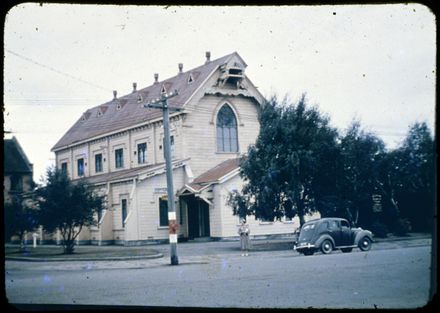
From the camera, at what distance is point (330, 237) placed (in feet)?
73.3

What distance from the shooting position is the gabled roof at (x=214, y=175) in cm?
3186

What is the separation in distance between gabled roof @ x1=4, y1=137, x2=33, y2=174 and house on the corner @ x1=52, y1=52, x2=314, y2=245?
14.7 ft

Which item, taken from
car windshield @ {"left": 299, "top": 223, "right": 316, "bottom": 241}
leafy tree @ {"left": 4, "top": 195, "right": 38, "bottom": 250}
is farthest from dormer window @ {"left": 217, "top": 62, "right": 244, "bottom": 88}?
car windshield @ {"left": 299, "top": 223, "right": 316, "bottom": 241}

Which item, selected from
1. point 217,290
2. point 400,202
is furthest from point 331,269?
point 400,202

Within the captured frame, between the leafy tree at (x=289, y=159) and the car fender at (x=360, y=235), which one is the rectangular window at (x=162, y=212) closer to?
the leafy tree at (x=289, y=159)

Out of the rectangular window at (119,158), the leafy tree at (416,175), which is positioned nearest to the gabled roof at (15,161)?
the rectangular window at (119,158)

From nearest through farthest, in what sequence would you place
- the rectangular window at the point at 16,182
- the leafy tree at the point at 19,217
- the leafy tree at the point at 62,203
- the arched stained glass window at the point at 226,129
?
1. the leafy tree at the point at 62,203
2. the leafy tree at the point at 19,217
3. the rectangular window at the point at 16,182
4. the arched stained glass window at the point at 226,129

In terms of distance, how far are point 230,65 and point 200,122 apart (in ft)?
13.8

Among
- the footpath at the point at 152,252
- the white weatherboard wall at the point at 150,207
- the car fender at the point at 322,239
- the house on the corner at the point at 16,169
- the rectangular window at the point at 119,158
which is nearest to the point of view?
the car fender at the point at 322,239

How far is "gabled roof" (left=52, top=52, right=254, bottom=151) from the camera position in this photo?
1361 inches

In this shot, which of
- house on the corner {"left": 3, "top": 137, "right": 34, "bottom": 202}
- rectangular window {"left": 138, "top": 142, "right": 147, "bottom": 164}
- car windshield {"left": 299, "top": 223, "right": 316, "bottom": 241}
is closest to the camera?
car windshield {"left": 299, "top": 223, "right": 316, "bottom": 241}

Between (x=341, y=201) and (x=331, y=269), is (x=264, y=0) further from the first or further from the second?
(x=341, y=201)

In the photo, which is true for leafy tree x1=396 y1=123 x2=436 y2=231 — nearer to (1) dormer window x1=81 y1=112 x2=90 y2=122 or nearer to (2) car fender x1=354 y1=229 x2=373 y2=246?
(2) car fender x1=354 y1=229 x2=373 y2=246

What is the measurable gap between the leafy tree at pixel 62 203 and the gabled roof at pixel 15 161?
918 cm
